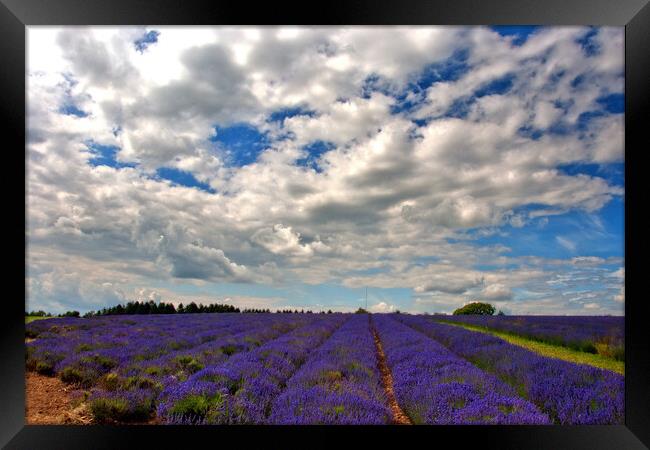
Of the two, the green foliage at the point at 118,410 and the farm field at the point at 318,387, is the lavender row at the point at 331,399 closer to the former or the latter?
the farm field at the point at 318,387

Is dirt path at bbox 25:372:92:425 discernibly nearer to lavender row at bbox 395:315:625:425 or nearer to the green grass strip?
lavender row at bbox 395:315:625:425

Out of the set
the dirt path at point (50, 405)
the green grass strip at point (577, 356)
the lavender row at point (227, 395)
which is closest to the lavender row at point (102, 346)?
the dirt path at point (50, 405)

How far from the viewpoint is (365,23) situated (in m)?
3.64

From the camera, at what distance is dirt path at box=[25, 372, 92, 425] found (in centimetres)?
433

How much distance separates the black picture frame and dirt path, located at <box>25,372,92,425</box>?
2.25ft

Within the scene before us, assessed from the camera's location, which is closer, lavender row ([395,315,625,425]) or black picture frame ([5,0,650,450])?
black picture frame ([5,0,650,450])

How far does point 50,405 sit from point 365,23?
5647 millimetres

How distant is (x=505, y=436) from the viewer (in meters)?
3.50

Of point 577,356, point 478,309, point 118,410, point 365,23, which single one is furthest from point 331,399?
point 478,309

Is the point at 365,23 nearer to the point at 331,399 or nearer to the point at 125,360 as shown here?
the point at 331,399

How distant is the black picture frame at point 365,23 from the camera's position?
11.4 feet

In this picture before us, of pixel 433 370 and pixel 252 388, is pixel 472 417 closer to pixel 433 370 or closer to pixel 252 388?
pixel 433 370

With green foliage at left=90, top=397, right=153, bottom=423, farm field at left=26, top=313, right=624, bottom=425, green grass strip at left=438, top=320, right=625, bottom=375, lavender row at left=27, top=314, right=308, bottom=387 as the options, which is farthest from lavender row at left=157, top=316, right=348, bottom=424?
green grass strip at left=438, top=320, right=625, bottom=375

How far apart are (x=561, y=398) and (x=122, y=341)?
7.71 metres
